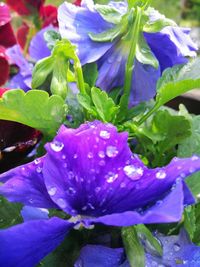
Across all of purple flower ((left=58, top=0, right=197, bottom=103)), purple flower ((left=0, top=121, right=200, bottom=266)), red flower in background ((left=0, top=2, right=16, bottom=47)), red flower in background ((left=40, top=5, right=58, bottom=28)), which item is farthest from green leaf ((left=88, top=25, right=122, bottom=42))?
red flower in background ((left=40, top=5, right=58, bottom=28))

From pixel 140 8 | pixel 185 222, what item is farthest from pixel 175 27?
pixel 185 222

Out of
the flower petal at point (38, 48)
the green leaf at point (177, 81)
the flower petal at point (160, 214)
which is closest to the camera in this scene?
the flower petal at point (160, 214)

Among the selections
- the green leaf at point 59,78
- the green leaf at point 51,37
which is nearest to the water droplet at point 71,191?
the green leaf at point 59,78

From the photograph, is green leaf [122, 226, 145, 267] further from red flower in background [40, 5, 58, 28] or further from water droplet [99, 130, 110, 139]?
red flower in background [40, 5, 58, 28]

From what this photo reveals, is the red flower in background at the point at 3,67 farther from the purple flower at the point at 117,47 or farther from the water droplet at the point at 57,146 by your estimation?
the water droplet at the point at 57,146

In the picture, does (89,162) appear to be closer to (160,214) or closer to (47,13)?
(160,214)

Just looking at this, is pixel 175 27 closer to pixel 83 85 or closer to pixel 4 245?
pixel 83 85

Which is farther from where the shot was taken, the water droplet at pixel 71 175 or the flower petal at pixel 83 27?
the flower petal at pixel 83 27
